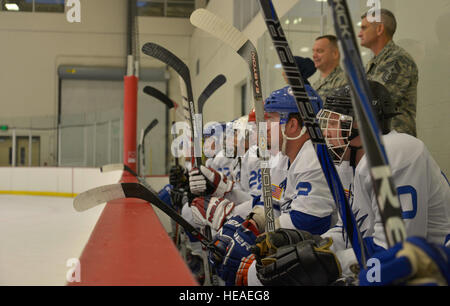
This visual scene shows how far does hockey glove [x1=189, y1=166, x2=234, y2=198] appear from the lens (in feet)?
6.54

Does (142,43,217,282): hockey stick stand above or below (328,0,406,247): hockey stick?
above

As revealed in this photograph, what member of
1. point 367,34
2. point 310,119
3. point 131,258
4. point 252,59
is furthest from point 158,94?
point 131,258

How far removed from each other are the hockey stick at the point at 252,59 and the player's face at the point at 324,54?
1442 millimetres

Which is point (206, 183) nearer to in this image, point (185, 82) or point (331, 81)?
point (185, 82)

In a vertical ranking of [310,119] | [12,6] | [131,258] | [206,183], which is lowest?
[131,258]

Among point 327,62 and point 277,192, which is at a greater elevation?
point 327,62

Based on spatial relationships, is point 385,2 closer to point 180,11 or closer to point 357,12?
point 357,12

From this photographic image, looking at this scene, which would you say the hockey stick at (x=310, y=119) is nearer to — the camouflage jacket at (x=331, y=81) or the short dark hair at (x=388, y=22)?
the short dark hair at (x=388, y=22)

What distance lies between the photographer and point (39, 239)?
3.48m

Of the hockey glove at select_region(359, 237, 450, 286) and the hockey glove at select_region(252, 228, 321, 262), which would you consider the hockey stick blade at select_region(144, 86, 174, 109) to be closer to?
the hockey glove at select_region(252, 228, 321, 262)

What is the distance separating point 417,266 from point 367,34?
1.64 metres

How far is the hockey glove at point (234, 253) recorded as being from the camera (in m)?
1.26

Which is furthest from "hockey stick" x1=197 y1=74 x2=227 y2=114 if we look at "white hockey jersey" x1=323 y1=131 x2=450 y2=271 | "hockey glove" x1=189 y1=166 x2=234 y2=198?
"white hockey jersey" x1=323 y1=131 x2=450 y2=271
